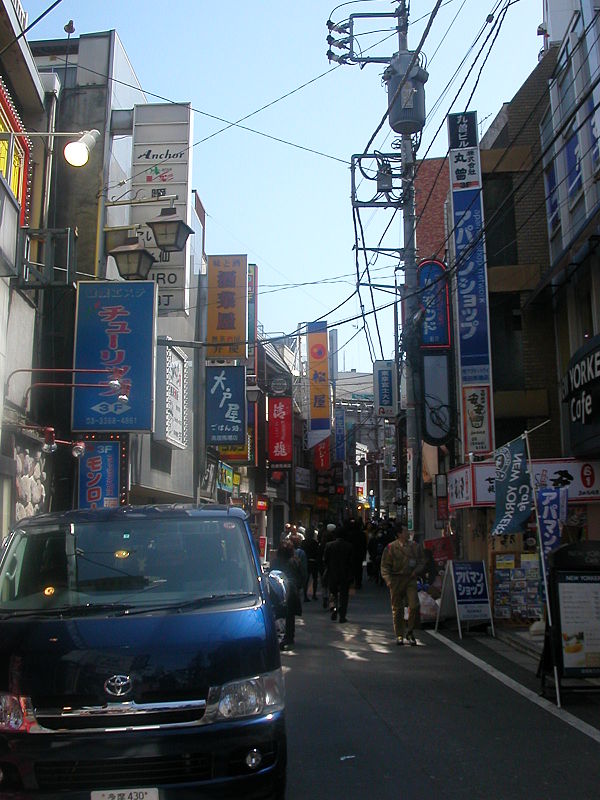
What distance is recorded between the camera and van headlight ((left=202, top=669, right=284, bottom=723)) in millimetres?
4348

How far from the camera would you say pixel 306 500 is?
53.7 meters

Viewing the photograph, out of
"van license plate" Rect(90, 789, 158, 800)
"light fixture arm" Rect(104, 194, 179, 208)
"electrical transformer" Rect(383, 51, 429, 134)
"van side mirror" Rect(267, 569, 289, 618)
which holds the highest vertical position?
"electrical transformer" Rect(383, 51, 429, 134)

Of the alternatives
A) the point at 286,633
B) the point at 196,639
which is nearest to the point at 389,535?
the point at 286,633

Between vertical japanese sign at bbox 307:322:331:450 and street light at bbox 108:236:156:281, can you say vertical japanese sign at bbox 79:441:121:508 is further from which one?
vertical japanese sign at bbox 307:322:331:450

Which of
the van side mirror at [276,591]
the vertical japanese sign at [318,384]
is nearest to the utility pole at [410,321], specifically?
the van side mirror at [276,591]

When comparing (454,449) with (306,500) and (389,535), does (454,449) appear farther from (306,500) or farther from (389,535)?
(306,500)

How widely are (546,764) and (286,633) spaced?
6.07 metres

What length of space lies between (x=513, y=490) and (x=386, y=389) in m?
24.9

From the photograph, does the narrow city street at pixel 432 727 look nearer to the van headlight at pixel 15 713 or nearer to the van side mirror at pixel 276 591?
the van side mirror at pixel 276 591

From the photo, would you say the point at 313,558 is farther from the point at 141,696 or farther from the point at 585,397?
the point at 141,696

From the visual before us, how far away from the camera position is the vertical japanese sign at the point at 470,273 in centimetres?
1848

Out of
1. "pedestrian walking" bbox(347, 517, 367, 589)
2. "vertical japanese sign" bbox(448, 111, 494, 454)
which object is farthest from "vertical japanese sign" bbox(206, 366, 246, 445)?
"vertical japanese sign" bbox(448, 111, 494, 454)

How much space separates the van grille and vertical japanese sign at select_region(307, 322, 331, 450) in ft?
124

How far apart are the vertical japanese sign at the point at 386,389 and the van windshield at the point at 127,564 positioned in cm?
2951
